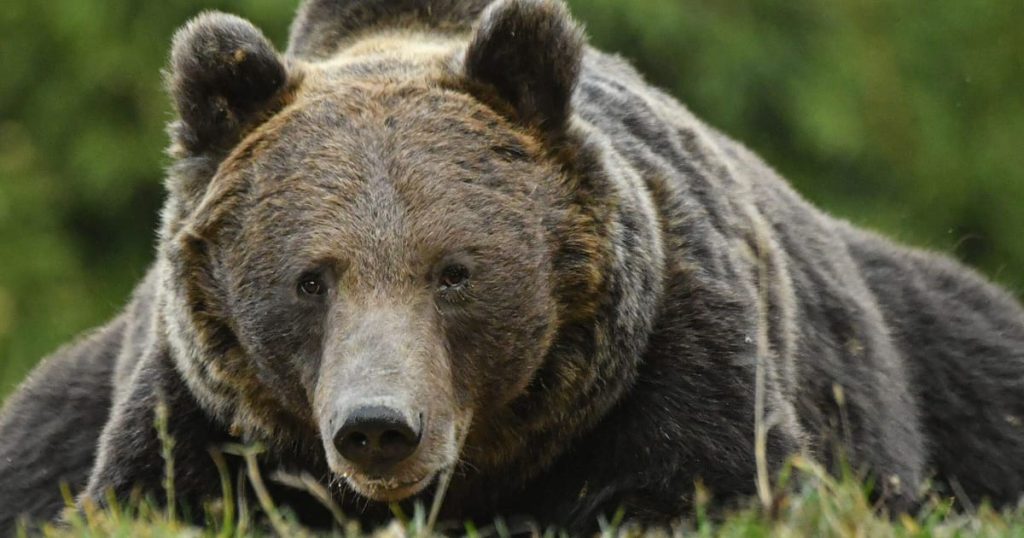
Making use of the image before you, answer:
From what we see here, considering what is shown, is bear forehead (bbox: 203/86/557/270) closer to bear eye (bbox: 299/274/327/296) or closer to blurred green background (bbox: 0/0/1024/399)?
bear eye (bbox: 299/274/327/296)

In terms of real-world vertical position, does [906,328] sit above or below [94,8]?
above

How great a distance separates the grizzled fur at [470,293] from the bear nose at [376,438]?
7cm

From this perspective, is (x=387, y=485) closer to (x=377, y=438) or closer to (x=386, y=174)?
(x=377, y=438)

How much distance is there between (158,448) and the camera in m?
6.22

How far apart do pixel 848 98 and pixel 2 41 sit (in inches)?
291

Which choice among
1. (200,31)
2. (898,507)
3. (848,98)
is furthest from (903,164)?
(200,31)

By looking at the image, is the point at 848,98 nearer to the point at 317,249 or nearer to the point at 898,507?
the point at 898,507

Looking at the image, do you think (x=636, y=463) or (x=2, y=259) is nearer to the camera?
(x=636, y=463)

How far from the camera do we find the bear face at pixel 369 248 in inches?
214

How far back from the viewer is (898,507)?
6730mm

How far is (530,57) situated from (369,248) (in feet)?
2.96

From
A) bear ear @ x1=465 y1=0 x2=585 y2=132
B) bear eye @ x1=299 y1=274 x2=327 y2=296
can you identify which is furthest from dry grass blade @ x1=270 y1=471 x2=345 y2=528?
bear ear @ x1=465 y1=0 x2=585 y2=132

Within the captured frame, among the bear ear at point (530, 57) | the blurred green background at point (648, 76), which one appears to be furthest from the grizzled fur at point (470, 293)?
the blurred green background at point (648, 76)

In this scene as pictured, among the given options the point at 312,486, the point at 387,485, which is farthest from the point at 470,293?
the point at 312,486
